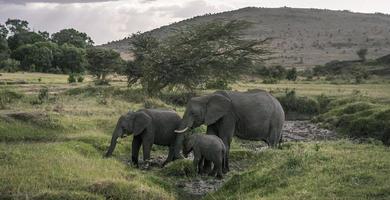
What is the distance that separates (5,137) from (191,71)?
21.0m

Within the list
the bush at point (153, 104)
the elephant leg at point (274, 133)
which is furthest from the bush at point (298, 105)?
the elephant leg at point (274, 133)

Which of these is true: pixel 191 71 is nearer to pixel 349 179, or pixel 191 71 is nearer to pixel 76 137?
pixel 76 137

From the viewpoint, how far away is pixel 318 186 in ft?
44.9

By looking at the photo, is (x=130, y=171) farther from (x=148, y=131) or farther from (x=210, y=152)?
(x=148, y=131)

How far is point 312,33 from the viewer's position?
151 m

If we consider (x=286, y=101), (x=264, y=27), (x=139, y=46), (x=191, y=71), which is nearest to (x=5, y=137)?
(x=191, y=71)

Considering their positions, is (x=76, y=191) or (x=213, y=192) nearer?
(x=76, y=191)

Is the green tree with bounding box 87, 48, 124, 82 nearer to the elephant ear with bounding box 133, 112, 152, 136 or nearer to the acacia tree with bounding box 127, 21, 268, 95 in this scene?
the acacia tree with bounding box 127, 21, 268, 95

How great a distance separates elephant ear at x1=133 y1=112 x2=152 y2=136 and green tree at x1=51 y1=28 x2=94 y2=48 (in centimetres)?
8767

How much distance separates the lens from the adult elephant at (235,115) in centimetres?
2028

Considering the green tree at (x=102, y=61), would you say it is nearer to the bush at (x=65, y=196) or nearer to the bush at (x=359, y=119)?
the bush at (x=359, y=119)

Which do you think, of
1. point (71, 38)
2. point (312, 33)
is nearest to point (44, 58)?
point (71, 38)

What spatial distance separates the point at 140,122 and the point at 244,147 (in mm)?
7385

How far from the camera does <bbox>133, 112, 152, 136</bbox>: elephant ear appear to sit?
2036 centimetres
